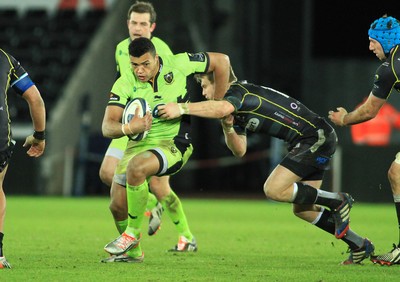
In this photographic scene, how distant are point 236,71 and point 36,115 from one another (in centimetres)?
1337

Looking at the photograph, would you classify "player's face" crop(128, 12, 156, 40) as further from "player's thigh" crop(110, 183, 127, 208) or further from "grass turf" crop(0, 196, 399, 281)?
"grass turf" crop(0, 196, 399, 281)

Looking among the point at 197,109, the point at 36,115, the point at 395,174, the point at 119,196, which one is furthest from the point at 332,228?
the point at 36,115

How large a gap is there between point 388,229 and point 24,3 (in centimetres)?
1596

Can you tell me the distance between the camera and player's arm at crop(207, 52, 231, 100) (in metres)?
9.07

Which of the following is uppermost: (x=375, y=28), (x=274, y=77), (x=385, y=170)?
(x=375, y=28)

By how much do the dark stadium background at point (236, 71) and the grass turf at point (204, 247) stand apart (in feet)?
9.98

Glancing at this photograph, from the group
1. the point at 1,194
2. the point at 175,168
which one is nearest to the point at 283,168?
the point at 175,168

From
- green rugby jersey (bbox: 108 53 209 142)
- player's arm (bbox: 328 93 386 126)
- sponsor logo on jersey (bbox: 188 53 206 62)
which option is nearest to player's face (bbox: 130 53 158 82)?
green rugby jersey (bbox: 108 53 209 142)

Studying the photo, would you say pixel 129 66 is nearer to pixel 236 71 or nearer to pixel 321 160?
pixel 321 160

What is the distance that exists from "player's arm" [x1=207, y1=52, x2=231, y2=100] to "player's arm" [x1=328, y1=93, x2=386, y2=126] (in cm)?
112

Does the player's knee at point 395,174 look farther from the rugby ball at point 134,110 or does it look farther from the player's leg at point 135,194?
the rugby ball at point 134,110

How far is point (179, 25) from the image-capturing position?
21.2 m

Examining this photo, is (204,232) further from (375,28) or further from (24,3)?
(24,3)

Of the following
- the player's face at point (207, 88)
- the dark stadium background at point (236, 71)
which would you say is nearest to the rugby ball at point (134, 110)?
the player's face at point (207, 88)
